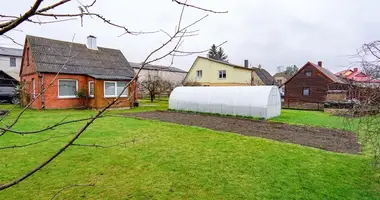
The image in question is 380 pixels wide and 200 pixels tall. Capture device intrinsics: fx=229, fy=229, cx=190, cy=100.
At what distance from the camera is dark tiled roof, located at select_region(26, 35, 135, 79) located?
1622 centimetres

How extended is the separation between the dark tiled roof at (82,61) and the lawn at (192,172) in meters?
10.6

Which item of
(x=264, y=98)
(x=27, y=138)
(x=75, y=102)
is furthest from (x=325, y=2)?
(x=75, y=102)

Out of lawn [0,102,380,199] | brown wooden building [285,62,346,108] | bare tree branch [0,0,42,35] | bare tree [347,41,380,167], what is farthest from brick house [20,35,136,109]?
brown wooden building [285,62,346,108]

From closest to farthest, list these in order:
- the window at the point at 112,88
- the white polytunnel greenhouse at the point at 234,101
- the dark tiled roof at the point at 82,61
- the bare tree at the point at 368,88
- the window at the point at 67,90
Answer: the bare tree at the point at 368,88 → the white polytunnel greenhouse at the point at 234,101 → the dark tiled roof at the point at 82,61 → the window at the point at 67,90 → the window at the point at 112,88

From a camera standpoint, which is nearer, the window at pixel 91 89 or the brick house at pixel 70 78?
the brick house at pixel 70 78

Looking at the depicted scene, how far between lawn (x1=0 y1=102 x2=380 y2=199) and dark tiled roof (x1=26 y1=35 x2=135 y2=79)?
10627mm

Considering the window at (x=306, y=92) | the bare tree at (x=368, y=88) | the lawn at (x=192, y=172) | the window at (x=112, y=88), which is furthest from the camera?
the window at (x=306, y=92)

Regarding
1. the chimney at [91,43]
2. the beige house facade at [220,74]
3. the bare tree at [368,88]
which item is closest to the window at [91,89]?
the chimney at [91,43]

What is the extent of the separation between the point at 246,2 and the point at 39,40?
20.7 meters

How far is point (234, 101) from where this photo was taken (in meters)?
13.8

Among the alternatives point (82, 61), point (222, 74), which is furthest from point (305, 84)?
point (82, 61)

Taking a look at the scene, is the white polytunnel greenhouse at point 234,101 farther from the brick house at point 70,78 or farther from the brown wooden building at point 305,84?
the brown wooden building at point 305,84

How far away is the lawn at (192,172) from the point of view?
148 inches

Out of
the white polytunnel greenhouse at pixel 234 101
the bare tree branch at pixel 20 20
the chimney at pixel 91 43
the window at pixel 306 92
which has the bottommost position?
the white polytunnel greenhouse at pixel 234 101
